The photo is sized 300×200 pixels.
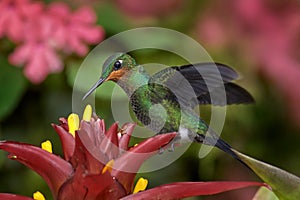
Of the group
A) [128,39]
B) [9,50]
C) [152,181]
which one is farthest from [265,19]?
[9,50]

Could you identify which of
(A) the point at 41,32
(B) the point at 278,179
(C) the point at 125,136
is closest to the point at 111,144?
(C) the point at 125,136

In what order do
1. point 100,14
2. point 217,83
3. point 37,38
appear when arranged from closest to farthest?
point 217,83, point 37,38, point 100,14

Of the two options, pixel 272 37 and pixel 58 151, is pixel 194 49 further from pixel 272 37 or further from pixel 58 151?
pixel 58 151

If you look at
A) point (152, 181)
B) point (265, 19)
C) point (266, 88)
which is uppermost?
point (265, 19)

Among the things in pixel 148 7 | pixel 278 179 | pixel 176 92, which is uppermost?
pixel 148 7

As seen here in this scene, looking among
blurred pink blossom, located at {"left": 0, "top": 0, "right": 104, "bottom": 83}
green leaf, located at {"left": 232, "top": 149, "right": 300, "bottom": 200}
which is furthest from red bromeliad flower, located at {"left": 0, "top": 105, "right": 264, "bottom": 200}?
blurred pink blossom, located at {"left": 0, "top": 0, "right": 104, "bottom": 83}

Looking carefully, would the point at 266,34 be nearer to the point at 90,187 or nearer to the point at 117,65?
the point at 117,65
